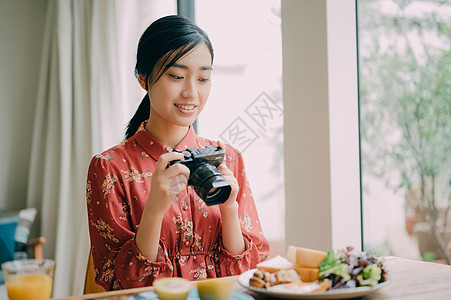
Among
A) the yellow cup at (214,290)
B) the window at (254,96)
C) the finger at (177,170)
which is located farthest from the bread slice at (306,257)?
the window at (254,96)

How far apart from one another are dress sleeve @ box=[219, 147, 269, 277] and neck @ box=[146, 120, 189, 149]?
0.57 feet

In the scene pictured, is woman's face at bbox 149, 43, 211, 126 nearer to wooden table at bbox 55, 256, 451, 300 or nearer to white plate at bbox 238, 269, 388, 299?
wooden table at bbox 55, 256, 451, 300

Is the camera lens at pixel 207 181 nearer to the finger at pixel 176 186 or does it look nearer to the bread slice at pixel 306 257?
the finger at pixel 176 186

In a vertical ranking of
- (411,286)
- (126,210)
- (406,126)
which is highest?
(406,126)

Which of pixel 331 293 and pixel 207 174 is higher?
pixel 207 174

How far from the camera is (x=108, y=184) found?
1287 mm

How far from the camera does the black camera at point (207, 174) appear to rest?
0.98 metres

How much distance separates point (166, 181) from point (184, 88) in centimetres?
32

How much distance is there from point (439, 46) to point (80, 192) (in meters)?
2.44

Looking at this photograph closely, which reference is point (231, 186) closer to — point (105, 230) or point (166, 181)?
point (166, 181)

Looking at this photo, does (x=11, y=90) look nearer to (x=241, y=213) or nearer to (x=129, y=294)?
(x=241, y=213)

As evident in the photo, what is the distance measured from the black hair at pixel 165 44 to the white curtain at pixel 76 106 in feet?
4.95

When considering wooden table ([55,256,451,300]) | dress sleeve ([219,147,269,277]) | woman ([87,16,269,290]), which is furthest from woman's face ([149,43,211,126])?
wooden table ([55,256,451,300])

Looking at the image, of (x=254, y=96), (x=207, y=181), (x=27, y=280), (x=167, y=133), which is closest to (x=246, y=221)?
(x=167, y=133)
